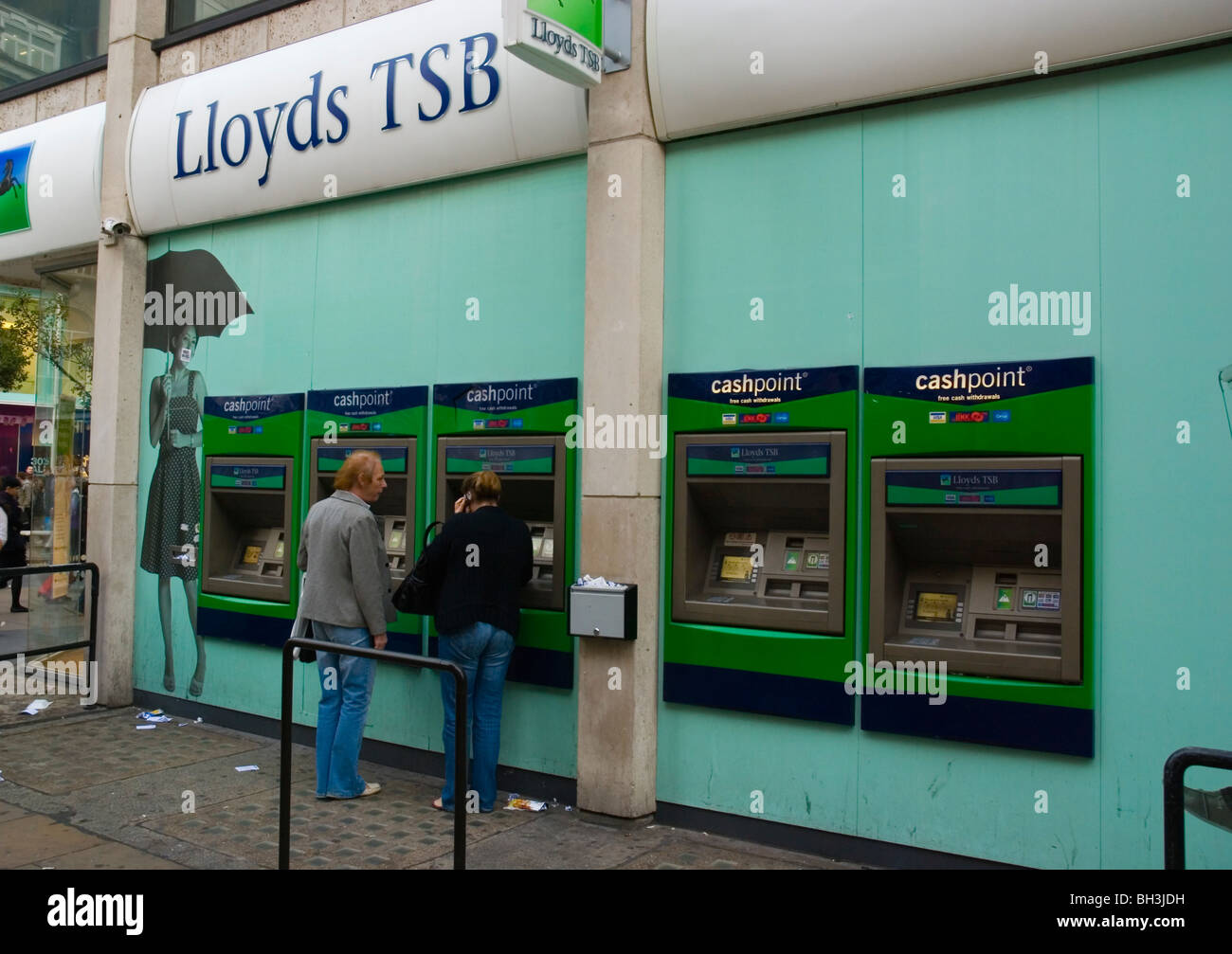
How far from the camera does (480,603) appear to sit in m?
5.23

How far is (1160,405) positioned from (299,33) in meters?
5.67

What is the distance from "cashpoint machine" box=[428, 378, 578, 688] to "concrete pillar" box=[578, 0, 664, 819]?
0.96 ft

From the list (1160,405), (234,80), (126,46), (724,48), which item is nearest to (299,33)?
(234,80)

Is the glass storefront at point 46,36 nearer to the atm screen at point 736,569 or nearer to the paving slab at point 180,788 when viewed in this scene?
the paving slab at point 180,788

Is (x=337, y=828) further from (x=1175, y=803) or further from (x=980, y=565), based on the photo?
(x=1175, y=803)

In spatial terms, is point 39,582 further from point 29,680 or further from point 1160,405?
point 1160,405

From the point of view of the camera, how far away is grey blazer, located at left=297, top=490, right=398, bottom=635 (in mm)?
5434

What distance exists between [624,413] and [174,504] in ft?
13.4

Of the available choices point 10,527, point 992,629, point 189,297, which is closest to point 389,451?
point 189,297

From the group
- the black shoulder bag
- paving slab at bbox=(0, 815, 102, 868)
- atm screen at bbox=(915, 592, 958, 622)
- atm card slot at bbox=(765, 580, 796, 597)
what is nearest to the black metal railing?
atm screen at bbox=(915, 592, 958, 622)

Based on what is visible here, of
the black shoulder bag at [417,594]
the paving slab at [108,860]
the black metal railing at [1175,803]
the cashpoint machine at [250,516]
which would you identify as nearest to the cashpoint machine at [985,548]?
the black metal railing at [1175,803]

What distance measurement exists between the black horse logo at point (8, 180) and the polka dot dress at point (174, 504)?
108 inches

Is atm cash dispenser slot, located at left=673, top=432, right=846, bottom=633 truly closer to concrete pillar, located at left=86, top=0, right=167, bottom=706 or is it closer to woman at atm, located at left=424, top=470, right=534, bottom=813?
woman at atm, located at left=424, top=470, right=534, bottom=813

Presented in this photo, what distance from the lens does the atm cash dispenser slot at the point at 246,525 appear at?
6977mm
